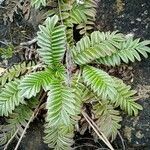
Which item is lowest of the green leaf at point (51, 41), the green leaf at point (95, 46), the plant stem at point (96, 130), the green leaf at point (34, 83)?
the plant stem at point (96, 130)

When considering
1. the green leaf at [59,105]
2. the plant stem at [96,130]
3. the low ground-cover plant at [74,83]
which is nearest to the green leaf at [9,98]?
the low ground-cover plant at [74,83]

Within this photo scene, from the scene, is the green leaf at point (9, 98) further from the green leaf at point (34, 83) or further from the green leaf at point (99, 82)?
the green leaf at point (99, 82)

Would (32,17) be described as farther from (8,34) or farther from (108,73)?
(108,73)

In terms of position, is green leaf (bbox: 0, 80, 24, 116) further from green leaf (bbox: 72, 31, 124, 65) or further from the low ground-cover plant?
green leaf (bbox: 72, 31, 124, 65)

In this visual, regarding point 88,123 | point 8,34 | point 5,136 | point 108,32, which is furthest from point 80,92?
point 8,34

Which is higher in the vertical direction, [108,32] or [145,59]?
[108,32]

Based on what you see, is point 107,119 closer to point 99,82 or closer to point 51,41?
point 99,82

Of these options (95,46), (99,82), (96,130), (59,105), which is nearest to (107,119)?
(96,130)

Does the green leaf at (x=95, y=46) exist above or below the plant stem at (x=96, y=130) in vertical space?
above
